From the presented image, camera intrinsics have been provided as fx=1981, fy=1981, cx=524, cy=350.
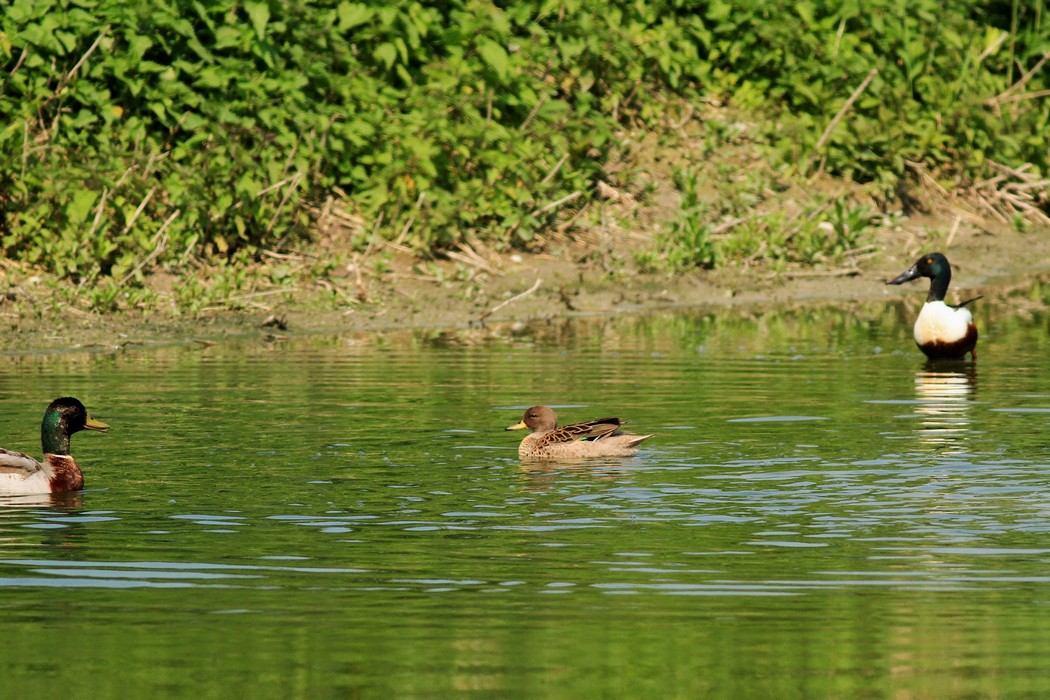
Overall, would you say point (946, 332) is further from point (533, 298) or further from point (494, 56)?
point (494, 56)

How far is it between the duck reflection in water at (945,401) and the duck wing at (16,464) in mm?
5426

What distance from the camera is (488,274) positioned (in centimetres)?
2164

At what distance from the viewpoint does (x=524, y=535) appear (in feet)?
30.8

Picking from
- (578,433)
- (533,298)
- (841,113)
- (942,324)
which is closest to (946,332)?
(942,324)

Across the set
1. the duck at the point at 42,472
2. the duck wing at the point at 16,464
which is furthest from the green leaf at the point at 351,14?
the duck wing at the point at 16,464

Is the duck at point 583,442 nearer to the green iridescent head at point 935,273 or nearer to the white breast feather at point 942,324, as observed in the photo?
the white breast feather at point 942,324

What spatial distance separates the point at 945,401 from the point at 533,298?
723cm

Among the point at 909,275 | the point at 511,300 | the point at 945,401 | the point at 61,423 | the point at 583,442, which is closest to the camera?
the point at 61,423

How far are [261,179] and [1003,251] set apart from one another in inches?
421

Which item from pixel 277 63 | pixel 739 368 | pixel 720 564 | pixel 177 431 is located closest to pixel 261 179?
pixel 277 63

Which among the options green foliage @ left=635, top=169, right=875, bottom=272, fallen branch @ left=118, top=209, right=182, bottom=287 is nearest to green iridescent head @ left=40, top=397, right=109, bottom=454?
fallen branch @ left=118, top=209, right=182, bottom=287

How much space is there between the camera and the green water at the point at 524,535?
272 inches

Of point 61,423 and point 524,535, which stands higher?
point 61,423

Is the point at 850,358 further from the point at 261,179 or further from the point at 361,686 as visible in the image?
the point at 361,686
